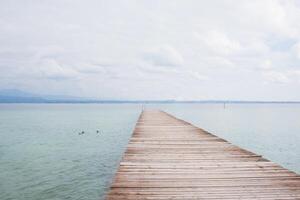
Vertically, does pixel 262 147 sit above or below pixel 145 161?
below

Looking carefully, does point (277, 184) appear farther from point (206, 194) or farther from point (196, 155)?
point (196, 155)

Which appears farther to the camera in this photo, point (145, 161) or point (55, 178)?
point (55, 178)

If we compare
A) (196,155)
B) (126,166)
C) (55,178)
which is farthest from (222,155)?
(55,178)

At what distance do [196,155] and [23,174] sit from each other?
26.9 feet

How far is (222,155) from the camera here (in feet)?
33.8

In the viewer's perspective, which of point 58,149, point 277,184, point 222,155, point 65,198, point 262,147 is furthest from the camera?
point 262,147

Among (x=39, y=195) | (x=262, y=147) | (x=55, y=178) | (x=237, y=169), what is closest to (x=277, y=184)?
(x=237, y=169)

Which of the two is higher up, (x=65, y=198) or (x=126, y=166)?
(x=126, y=166)

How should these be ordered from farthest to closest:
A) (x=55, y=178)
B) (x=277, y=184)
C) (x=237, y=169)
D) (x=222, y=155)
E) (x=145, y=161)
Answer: (x=55, y=178) → (x=222, y=155) → (x=145, y=161) → (x=237, y=169) → (x=277, y=184)

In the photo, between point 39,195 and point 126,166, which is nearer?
point 126,166

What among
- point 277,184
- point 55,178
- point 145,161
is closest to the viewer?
point 277,184

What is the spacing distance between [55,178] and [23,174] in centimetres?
184

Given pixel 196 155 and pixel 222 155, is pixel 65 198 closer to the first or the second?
pixel 196 155

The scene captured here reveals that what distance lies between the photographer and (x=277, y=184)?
21.9 feet
